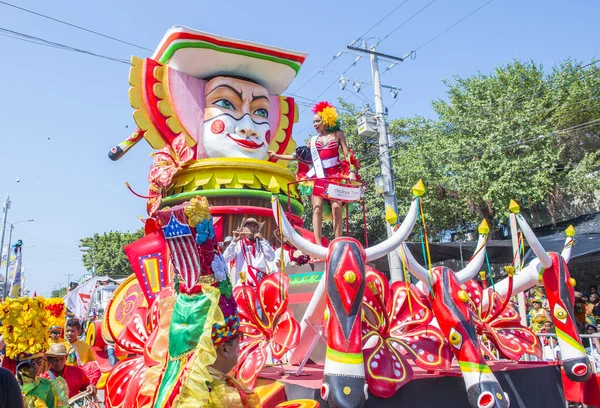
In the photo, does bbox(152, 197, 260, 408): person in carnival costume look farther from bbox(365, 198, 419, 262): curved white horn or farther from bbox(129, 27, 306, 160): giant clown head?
bbox(129, 27, 306, 160): giant clown head

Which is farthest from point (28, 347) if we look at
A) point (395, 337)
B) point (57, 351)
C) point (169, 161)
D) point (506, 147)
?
point (506, 147)

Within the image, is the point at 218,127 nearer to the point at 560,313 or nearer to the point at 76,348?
the point at 76,348

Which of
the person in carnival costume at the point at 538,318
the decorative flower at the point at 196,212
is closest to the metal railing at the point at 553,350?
the person in carnival costume at the point at 538,318

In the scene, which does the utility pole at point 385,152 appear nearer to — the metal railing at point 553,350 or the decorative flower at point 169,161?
the metal railing at point 553,350

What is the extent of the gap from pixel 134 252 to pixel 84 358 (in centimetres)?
145

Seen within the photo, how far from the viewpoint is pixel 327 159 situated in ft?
18.0

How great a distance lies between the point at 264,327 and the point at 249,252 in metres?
2.12

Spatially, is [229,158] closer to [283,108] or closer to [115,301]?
[283,108]

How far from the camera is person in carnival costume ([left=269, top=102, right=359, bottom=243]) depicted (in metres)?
5.36

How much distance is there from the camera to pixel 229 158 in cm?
756

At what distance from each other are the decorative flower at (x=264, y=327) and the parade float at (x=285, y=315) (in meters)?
0.01

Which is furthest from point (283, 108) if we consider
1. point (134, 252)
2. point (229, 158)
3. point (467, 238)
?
point (467, 238)

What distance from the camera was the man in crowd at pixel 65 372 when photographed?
177 inches

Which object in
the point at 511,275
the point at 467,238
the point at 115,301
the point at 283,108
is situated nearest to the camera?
the point at 511,275
